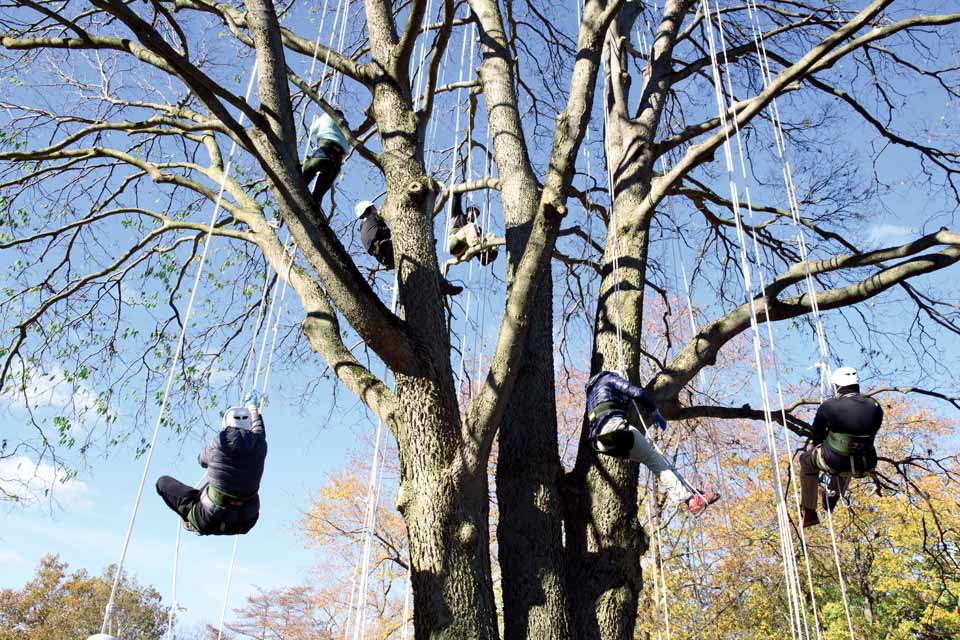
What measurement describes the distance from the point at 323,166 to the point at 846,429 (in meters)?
3.69

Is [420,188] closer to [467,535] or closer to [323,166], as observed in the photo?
[323,166]

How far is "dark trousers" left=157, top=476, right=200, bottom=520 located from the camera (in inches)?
169

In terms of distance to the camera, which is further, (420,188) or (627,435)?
(420,188)

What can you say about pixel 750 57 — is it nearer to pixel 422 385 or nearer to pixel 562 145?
pixel 562 145

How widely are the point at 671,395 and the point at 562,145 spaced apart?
1570 mm

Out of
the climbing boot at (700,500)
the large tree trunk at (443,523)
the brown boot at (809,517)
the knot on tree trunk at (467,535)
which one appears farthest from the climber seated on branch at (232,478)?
the brown boot at (809,517)

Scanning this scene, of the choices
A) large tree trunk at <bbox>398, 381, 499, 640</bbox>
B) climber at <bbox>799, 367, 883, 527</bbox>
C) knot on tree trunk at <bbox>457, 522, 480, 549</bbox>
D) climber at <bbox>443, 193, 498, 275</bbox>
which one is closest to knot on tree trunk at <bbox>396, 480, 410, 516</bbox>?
large tree trunk at <bbox>398, 381, 499, 640</bbox>

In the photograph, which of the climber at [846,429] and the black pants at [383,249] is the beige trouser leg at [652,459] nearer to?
the climber at [846,429]

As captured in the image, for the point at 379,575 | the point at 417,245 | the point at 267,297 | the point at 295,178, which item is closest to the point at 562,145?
the point at 417,245

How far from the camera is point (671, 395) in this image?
4.46m

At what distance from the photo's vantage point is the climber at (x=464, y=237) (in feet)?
19.2

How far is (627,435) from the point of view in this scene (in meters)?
3.98

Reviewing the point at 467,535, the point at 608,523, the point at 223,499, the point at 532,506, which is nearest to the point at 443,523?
the point at 467,535

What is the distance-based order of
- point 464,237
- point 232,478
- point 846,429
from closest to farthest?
point 232,478, point 846,429, point 464,237
